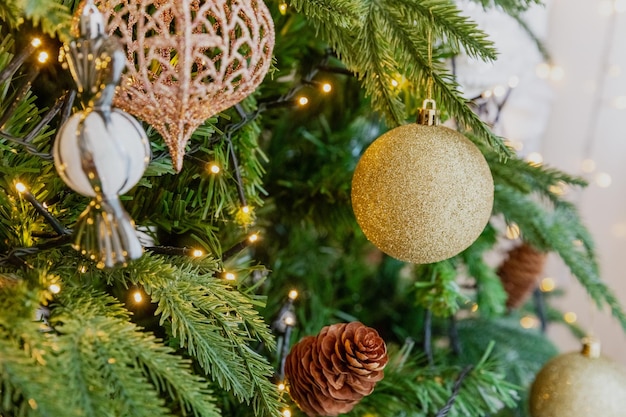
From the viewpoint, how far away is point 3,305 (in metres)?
0.31

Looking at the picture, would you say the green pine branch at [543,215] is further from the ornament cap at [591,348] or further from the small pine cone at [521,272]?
the small pine cone at [521,272]

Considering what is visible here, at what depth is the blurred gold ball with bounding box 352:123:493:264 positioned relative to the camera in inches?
15.8

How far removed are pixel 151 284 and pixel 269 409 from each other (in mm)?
117

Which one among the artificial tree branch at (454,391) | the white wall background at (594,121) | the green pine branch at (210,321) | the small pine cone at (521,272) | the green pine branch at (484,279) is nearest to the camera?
the green pine branch at (210,321)

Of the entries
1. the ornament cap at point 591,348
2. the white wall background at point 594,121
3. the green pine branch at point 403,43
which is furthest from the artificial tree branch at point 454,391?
the white wall background at point 594,121

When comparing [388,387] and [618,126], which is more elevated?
[618,126]

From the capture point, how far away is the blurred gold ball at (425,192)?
40 cm

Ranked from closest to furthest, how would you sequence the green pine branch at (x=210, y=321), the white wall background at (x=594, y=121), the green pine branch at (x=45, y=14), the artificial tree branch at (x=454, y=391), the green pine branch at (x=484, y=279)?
the green pine branch at (x=45, y=14) < the green pine branch at (x=210, y=321) < the artificial tree branch at (x=454, y=391) < the green pine branch at (x=484, y=279) < the white wall background at (x=594, y=121)

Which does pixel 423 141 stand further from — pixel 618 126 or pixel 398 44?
pixel 618 126

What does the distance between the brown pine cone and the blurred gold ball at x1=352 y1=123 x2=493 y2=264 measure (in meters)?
0.08

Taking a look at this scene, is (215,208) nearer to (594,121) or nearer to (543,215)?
(543,215)

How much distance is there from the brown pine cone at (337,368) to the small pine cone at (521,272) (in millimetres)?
418

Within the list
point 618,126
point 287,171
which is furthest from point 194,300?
point 618,126

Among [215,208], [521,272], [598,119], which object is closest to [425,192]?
[215,208]
